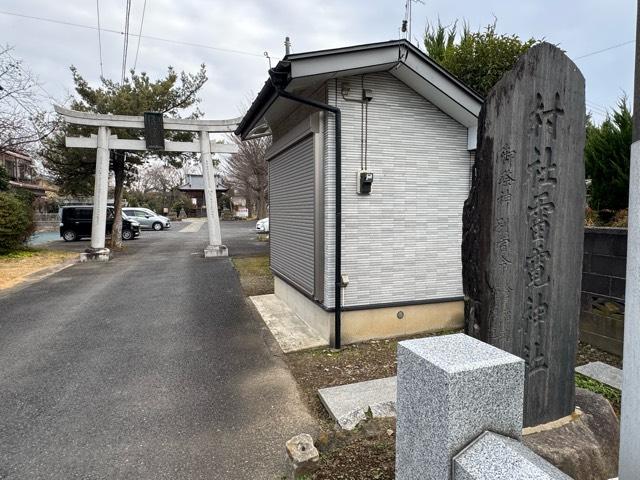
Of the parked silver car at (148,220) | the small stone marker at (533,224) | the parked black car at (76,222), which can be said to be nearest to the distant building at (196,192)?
the parked silver car at (148,220)

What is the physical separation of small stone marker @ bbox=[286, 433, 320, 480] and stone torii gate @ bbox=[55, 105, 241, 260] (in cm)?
1236

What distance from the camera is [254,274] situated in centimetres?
1070

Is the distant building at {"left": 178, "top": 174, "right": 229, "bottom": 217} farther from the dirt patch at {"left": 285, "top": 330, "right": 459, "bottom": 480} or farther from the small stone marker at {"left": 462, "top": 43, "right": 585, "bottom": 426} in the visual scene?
the small stone marker at {"left": 462, "top": 43, "right": 585, "bottom": 426}

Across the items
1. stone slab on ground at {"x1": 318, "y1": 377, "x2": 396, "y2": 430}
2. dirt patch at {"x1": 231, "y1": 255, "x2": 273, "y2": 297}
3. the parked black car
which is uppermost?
the parked black car

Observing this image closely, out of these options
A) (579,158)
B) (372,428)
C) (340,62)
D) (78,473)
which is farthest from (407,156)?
(78,473)

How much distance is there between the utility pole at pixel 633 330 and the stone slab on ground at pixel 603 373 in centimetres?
234

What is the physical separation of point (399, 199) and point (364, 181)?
0.67 m

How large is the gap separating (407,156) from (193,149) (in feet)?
36.7

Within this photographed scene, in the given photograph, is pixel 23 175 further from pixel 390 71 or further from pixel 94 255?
pixel 390 71

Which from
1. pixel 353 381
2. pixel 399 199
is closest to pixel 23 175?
pixel 399 199

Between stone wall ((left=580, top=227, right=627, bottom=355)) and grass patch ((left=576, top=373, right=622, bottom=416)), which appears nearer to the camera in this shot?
grass patch ((left=576, top=373, right=622, bottom=416))

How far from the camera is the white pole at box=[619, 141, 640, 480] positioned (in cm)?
193

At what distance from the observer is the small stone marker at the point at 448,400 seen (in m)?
1.62

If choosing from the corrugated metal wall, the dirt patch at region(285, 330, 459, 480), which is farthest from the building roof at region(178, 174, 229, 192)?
the dirt patch at region(285, 330, 459, 480)
